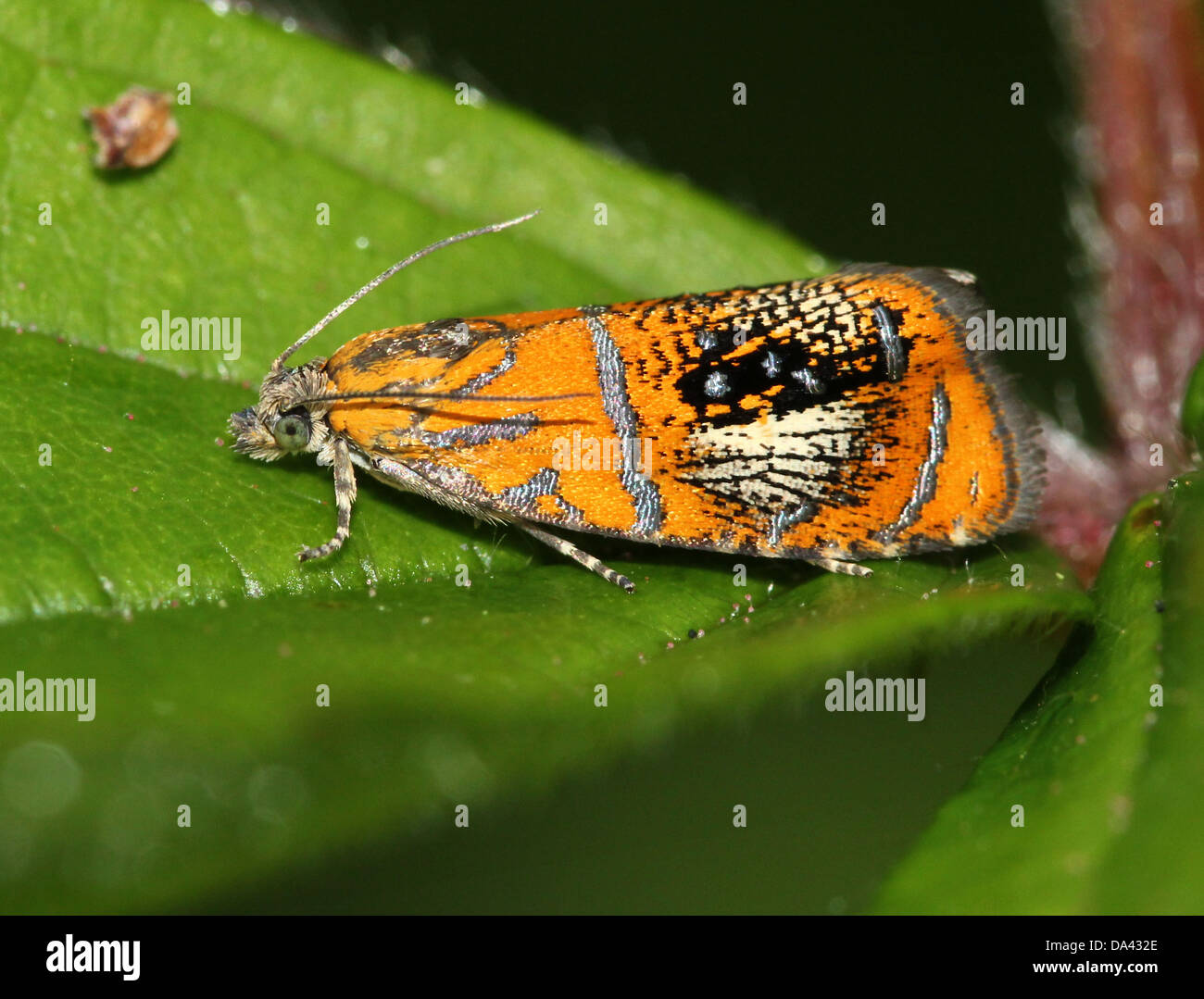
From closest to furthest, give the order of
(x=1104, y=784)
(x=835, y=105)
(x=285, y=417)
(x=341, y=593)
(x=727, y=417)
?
1. (x=1104, y=784)
2. (x=341, y=593)
3. (x=285, y=417)
4. (x=727, y=417)
5. (x=835, y=105)

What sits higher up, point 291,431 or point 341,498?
point 291,431

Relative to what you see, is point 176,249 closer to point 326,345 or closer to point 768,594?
point 326,345

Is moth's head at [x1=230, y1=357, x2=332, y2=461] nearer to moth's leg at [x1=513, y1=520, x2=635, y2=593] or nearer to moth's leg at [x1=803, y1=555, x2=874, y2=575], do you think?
moth's leg at [x1=513, y1=520, x2=635, y2=593]

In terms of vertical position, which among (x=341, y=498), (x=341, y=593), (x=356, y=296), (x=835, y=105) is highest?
(x=835, y=105)

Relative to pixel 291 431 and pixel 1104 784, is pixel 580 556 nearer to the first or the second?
pixel 291 431

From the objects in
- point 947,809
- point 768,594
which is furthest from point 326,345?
point 947,809

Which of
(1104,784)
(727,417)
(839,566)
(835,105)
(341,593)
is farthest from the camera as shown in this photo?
(835,105)

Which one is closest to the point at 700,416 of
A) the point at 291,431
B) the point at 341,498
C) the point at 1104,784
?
the point at 341,498
